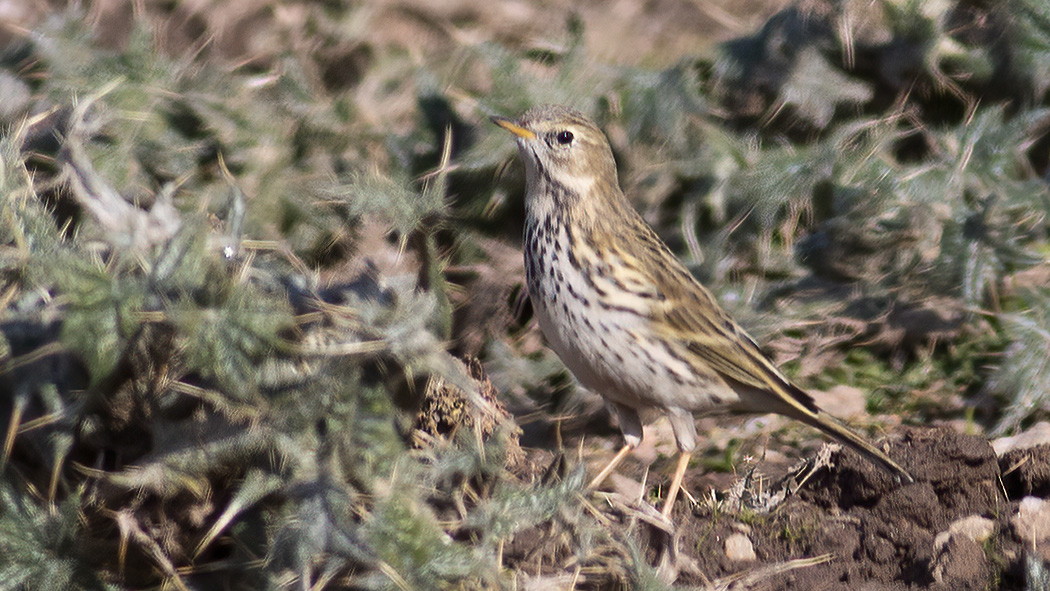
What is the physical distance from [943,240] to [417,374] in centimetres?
201

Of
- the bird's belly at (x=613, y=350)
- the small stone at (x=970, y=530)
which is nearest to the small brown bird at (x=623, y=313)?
the bird's belly at (x=613, y=350)

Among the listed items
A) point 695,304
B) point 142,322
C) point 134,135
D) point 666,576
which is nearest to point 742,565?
point 666,576

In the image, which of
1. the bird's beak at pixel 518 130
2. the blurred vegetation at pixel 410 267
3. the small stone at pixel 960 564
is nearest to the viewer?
the blurred vegetation at pixel 410 267

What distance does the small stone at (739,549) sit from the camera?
3.29 m

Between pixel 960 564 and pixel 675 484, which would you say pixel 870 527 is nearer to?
pixel 960 564

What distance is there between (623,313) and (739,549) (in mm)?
797

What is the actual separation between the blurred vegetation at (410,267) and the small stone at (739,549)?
543 millimetres

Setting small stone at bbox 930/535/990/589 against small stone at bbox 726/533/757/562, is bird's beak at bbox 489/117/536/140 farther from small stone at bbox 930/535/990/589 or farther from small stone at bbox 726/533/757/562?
small stone at bbox 930/535/990/589

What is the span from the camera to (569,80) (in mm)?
4598

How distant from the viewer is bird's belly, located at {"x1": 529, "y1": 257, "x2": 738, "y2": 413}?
3.54 metres

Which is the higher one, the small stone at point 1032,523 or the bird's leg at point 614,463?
the small stone at point 1032,523

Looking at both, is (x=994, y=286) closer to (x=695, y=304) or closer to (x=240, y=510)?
(x=695, y=304)

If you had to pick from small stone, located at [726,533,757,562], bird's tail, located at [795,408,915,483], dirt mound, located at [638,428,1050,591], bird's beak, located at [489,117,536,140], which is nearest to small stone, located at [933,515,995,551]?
dirt mound, located at [638,428,1050,591]

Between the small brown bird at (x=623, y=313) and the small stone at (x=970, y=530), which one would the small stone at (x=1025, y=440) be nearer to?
the small stone at (x=970, y=530)
